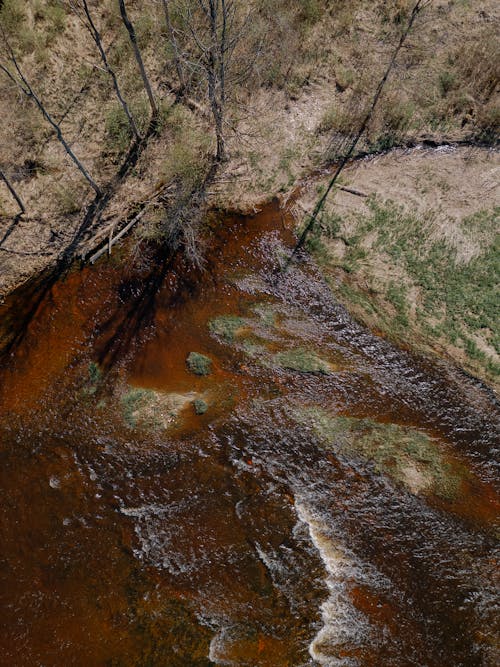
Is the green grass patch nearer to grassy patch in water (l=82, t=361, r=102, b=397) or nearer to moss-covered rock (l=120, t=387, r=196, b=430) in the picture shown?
moss-covered rock (l=120, t=387, r=196, b=430)

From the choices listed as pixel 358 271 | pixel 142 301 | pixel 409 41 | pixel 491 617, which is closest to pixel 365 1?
pixel 409 41

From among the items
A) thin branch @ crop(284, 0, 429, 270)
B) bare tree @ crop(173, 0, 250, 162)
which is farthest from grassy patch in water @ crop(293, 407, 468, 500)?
bare tree @ crop(173, 0, 250, 162)

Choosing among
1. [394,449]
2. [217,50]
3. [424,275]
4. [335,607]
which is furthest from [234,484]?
[217,50]

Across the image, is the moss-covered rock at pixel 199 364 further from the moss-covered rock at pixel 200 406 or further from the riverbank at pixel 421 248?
the riverbank at pixel 421 248

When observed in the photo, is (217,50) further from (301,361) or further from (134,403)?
(134,403)

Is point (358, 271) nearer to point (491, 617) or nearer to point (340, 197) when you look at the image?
point (340, 197)
